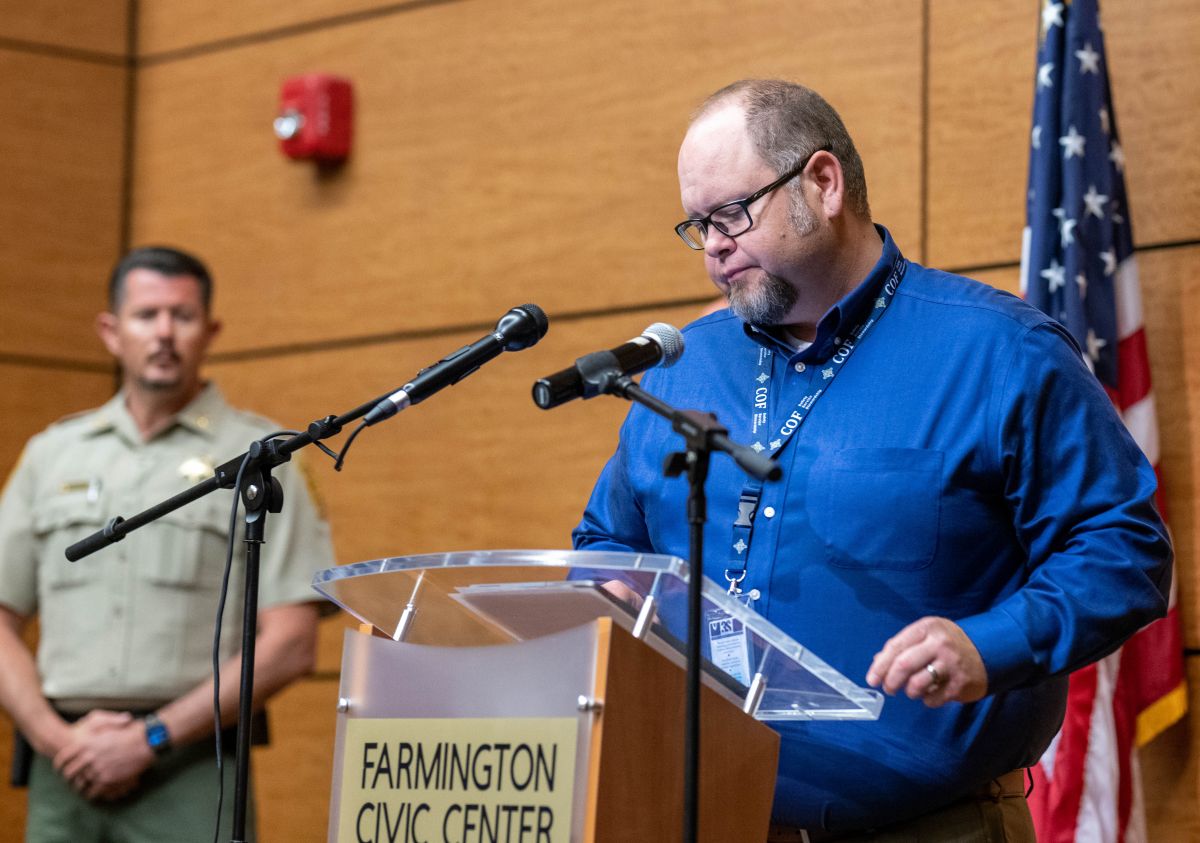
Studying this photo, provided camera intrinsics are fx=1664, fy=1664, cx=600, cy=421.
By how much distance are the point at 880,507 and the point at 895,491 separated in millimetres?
25

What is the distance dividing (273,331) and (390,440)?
52 cm

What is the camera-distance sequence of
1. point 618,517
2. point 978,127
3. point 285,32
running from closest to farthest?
point 618,517
point 978,127
point 285,32

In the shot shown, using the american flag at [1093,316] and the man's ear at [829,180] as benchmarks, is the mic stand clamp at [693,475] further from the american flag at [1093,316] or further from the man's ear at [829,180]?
the american flag at [1093,316]

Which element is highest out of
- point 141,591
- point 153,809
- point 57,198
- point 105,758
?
point 57,198

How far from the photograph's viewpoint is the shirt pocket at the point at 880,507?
1897 mm

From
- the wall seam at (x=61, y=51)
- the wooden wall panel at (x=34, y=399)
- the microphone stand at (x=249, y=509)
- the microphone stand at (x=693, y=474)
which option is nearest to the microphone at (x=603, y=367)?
the microphone stand at (x=693, y=474)

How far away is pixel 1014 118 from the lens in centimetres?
331

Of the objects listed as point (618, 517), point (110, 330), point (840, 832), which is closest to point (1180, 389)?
point (618, 517)

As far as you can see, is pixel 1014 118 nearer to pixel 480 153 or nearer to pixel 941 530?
pixel 480 153

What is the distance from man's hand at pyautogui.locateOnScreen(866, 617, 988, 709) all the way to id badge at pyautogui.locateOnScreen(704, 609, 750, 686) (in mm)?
150

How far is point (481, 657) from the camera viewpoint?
1669 mm

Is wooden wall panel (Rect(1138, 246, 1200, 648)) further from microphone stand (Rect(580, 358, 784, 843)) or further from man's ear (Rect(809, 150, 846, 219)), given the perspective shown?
microphone stand (Rect(580, 358, 784, 843))

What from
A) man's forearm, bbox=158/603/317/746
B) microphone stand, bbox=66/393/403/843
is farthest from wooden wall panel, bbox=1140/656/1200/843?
microphone stand, bbox=66/393/403/843

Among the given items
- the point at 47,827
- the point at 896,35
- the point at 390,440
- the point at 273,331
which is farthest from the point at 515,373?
the point at 47,827
